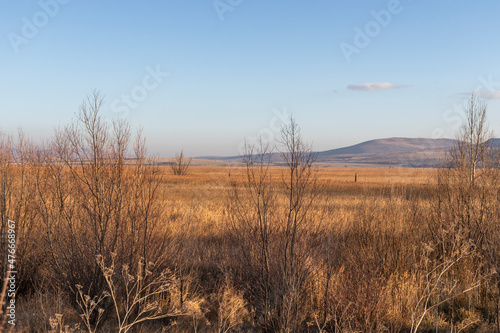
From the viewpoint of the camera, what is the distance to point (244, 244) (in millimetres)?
6090

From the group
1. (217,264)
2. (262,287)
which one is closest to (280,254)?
(262,287)

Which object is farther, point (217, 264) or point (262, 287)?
point (217, 264)

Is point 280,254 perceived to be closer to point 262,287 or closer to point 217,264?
point 262,287

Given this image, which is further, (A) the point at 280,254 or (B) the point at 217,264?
(B) the point at 217,264

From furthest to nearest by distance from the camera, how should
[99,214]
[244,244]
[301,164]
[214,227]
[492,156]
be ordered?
1. [214,227]
2. [492,156]
3. [244,244]
4. [99,214]
5. [301,164]

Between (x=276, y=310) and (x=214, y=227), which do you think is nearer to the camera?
(x=276, y=310)

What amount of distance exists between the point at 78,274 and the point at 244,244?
268 centimetres

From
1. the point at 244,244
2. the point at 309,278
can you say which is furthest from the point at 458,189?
the point at 244,244

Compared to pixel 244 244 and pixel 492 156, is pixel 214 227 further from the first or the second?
pixel 492 156

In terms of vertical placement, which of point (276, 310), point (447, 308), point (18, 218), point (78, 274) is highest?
point (18, 218)

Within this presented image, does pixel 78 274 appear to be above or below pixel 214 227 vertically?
above

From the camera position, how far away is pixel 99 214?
5684mm

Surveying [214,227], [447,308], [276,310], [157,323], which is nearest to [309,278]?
[276,310]

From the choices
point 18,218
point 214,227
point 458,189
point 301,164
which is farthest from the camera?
point 214,227
